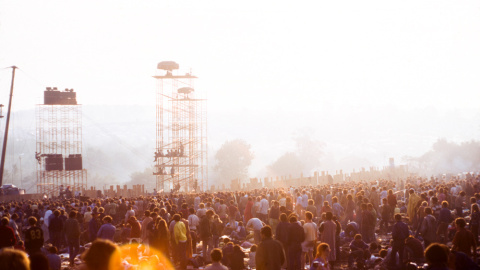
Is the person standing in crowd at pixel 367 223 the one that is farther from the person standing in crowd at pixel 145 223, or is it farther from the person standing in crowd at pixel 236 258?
the person standing in crowd at pixel 145 223

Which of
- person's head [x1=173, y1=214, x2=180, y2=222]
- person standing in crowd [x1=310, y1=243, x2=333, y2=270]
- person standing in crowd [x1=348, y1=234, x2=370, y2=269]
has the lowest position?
person standing in crowd [x1=348, y1=234, x2=370, y2=269]

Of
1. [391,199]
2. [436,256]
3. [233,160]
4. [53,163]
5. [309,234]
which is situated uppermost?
[233,160]

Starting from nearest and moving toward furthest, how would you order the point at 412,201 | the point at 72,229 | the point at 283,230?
the point at 283,230 < the point at 72,229 < the point at 412,201

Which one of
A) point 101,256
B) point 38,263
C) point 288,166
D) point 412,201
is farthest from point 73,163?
Result: point 288,166

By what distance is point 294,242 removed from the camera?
44.6 feet

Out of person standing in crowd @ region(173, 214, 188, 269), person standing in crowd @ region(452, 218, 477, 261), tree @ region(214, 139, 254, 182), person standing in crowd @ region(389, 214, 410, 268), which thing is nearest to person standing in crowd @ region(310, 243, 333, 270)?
person standing in crowd @ region(452, 218, 477, 261)

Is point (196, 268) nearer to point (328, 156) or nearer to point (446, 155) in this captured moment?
point (446, 155)

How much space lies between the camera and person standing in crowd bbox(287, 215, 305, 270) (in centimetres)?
1352

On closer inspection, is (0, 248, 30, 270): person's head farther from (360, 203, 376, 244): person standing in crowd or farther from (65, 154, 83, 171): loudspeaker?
(65, 154, 83, 171): loudspeaker

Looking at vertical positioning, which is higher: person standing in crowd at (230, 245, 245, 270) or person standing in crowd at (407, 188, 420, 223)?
person standing in crowd at (407, 188, 420, 223)

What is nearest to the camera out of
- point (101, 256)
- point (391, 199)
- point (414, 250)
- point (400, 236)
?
point (101, 256)

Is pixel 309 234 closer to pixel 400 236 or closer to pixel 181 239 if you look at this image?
pixel 400 236

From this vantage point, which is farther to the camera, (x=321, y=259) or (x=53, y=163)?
(x=53, y=163)

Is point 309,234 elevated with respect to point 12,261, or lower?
lower
